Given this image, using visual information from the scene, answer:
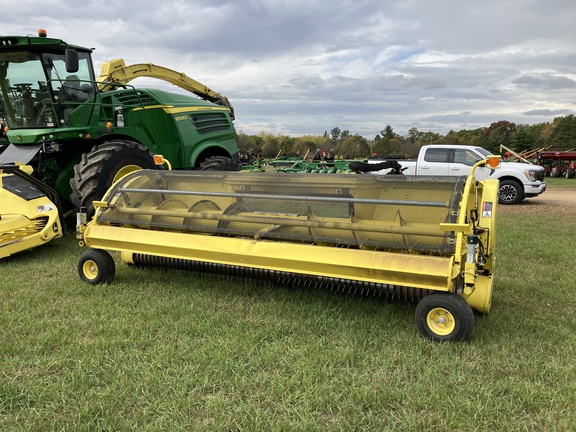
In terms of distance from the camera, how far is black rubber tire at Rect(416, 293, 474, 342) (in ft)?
9.79

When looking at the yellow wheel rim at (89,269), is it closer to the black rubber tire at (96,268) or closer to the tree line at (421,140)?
→ the black rubber tire at (96,268)

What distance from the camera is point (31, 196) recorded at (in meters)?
5.63

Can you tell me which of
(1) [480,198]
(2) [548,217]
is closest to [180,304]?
(1) [480,198]

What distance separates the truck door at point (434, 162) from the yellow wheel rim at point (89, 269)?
31.5 ft

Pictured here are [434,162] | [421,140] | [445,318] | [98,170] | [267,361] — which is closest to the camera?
[267,361]

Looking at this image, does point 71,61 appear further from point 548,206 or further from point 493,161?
point 548,206

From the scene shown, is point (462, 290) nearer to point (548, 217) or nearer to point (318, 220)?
point (318, 220)

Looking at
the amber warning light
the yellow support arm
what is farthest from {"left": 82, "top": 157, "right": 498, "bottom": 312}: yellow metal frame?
the yellow support arm

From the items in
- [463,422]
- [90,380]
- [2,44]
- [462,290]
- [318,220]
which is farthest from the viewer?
[2,44]

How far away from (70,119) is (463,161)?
9.64 metres

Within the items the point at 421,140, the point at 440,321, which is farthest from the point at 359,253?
the point at 421,140

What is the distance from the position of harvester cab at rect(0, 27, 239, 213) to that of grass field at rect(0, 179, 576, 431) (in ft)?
7.66

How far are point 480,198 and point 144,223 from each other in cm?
298

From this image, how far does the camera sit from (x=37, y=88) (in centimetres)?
685
